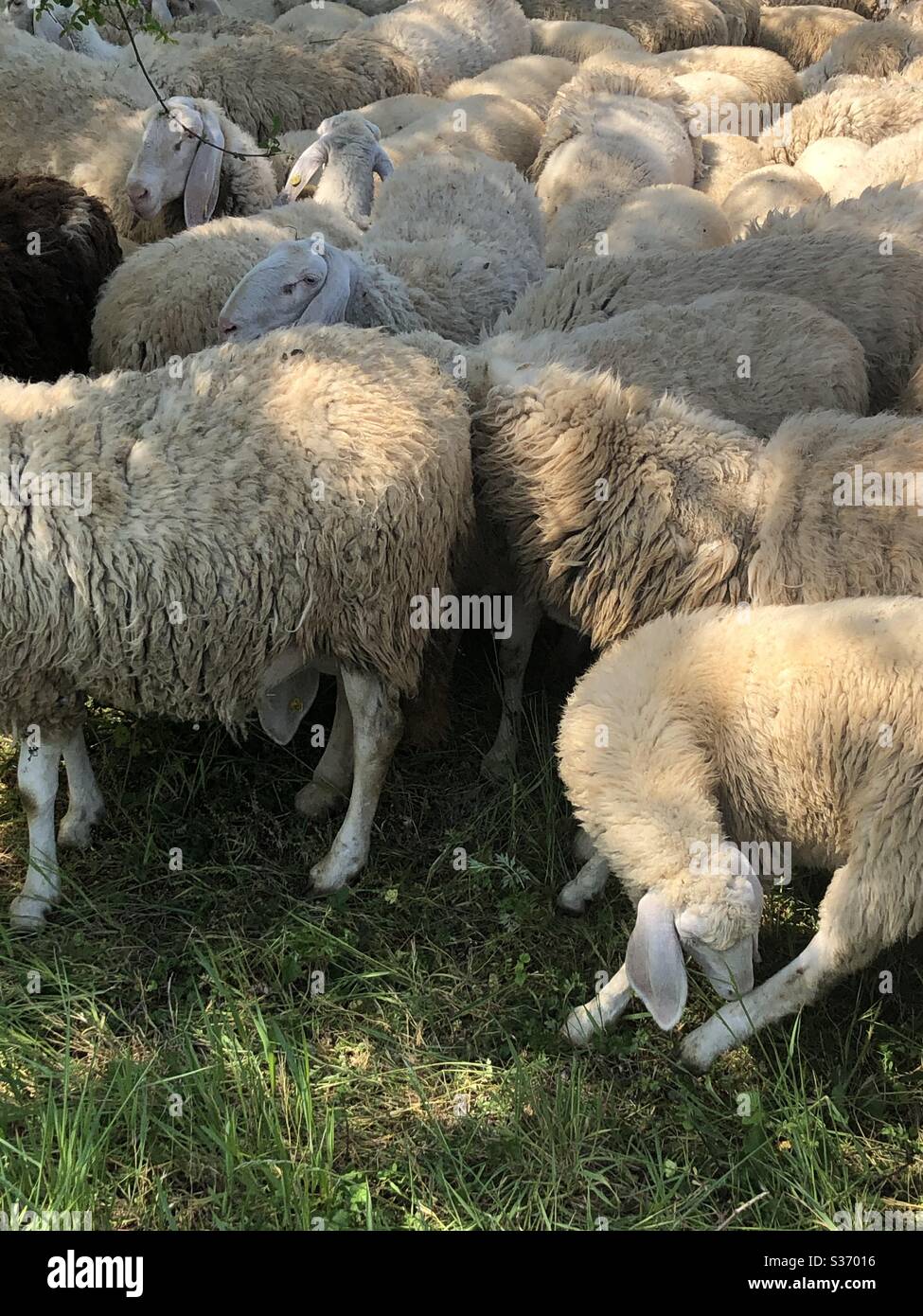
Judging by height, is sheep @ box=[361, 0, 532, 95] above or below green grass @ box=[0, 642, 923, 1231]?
above

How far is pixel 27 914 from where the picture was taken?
3.66 meters

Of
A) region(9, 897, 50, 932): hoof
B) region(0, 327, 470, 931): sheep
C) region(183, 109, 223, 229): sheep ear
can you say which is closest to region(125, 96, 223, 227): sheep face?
region(183, 109, 223, 229): sheep ear

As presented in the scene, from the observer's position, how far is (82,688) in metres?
3.55

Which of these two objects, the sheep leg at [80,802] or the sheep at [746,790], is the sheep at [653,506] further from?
the sheep leg at [80,802]

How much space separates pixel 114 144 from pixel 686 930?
15.7 feet

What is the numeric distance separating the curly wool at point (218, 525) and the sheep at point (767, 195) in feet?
10.9

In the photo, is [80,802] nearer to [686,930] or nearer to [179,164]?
[686,930]

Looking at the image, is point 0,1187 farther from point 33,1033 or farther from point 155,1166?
point 33,1033

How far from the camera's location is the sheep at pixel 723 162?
7.40m

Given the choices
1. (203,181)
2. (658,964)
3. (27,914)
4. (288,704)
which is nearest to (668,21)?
(203,181)

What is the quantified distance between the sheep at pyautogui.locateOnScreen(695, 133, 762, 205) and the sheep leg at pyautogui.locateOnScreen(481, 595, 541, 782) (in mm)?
3950

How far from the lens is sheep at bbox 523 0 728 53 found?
9969mm

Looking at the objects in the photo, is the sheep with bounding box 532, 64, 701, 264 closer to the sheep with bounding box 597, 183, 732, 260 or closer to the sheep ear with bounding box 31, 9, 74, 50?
the sheep with bounding box 597, 183, 732, 260

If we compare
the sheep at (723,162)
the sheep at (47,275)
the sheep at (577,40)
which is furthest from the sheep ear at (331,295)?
the sheep at (577,40)
